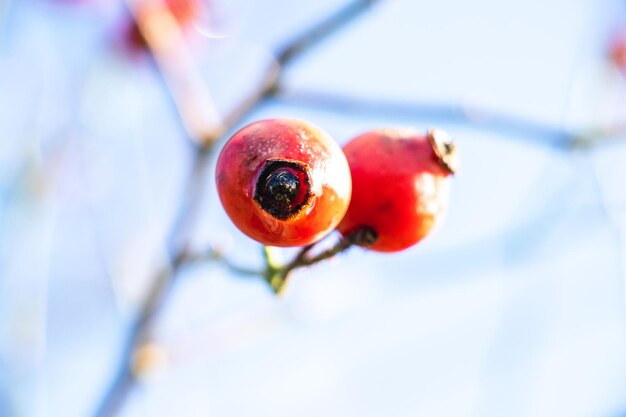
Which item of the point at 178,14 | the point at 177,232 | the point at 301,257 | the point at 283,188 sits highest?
the point at 283,188

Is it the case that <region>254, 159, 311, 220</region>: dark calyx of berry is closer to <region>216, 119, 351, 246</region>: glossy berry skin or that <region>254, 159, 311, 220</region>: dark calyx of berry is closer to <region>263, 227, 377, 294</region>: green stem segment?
<region>216, 119, 351, 246</region>: glossy berry skin

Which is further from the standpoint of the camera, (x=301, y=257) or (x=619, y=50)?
(x=619, y=50)

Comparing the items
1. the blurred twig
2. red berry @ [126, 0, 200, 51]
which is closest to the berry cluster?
the blurred twig

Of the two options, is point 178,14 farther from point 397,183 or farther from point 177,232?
point 397,183

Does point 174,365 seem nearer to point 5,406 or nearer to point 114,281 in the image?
point 114,281

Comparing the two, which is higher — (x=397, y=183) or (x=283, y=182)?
(x=283, y=182)

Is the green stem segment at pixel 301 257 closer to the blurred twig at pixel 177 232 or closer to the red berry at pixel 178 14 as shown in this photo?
the blurred twig at pixel 177 232

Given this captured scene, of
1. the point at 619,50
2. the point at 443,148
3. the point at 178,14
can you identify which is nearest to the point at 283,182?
the point at 443,148

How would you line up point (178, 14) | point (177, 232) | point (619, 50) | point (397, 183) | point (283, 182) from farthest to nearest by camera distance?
point (619, 50) → point (178, 14) → point (177, 232) → point (397, 183) → point (283, 182)
